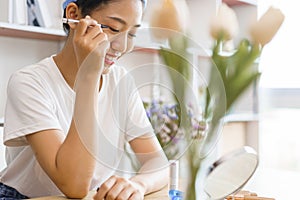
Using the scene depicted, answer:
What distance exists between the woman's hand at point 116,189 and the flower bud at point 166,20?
0.35 meters

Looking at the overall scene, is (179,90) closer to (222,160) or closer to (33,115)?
(222,160)

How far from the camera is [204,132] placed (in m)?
0.65

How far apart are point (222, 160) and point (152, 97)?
18 centimetres

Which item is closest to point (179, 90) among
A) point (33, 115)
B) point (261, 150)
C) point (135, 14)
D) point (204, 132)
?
point (204, 132)

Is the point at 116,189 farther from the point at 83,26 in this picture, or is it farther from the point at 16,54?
the point at 16,54

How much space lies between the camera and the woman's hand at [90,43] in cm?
87

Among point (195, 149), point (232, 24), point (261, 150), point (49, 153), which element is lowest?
point (261, 150)

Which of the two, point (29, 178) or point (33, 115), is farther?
point (29, 178)

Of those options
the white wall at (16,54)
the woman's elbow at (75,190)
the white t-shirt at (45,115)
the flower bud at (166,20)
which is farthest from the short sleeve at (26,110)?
the white wall at (16,54)

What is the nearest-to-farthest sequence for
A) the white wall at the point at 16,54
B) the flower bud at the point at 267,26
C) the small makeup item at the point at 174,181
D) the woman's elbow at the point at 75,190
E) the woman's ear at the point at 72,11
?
the flower bud at the point at 267,26 → the small makeup item at the point at 174,181 → the woman's elbow at the point at 75,190 → the woman's ear at the point at 72,11 → the white wall at the point at 16,54

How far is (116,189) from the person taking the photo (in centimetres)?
87

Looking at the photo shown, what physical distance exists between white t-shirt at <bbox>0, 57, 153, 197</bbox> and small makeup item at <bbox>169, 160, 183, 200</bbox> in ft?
0.50

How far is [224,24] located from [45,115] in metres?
0.56

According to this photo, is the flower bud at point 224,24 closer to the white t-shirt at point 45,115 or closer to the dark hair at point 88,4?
the white t-shirt at point 45,115
